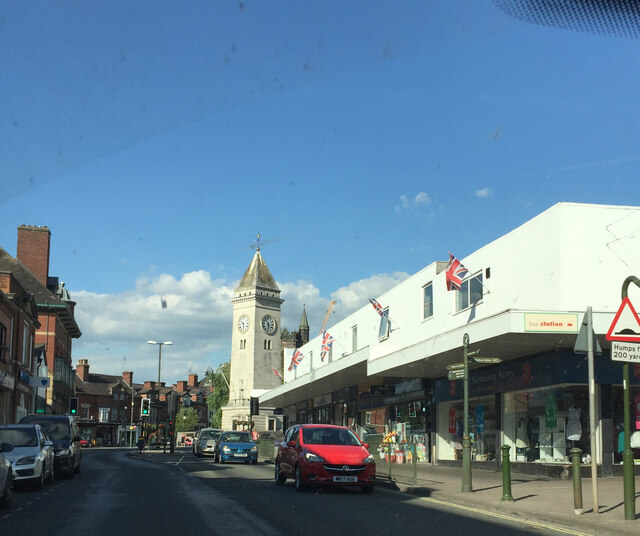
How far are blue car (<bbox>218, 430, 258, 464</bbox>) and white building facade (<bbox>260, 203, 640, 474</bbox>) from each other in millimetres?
6516

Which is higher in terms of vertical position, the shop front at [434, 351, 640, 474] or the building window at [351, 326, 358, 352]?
the building window at [351, 326, 358, 352]

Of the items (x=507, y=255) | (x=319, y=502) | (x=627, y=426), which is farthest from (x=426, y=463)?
(x=627, y=426)

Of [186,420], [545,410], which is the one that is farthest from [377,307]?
[186,420]

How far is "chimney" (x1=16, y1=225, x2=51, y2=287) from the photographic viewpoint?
63.2 metres

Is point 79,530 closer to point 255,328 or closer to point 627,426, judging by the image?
point 627,426

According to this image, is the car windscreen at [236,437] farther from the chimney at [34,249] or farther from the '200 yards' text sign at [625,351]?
the chimney at [34,249]

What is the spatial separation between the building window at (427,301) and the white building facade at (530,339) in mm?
60

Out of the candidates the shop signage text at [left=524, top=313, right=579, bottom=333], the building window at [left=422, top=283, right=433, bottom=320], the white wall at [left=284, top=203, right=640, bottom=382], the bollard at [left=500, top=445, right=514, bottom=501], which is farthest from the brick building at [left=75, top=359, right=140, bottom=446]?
the bollard at [left=500, top=445, right=514, bottom=501]

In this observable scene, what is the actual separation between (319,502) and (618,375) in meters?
11.5

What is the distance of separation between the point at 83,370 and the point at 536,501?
121961mm

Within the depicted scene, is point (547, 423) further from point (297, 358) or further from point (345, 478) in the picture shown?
point (297, 358)

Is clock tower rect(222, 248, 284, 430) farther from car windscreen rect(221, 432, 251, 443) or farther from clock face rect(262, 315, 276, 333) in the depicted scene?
car windscreen rect(221, 432, 251, 443)

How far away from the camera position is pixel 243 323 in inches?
5226

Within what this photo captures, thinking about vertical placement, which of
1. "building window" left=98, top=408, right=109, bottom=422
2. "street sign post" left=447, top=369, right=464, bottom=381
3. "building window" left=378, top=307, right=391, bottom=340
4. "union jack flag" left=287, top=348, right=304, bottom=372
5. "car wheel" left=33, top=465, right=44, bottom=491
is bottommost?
"building window" left=98, top=408, right=109, bottom=422
